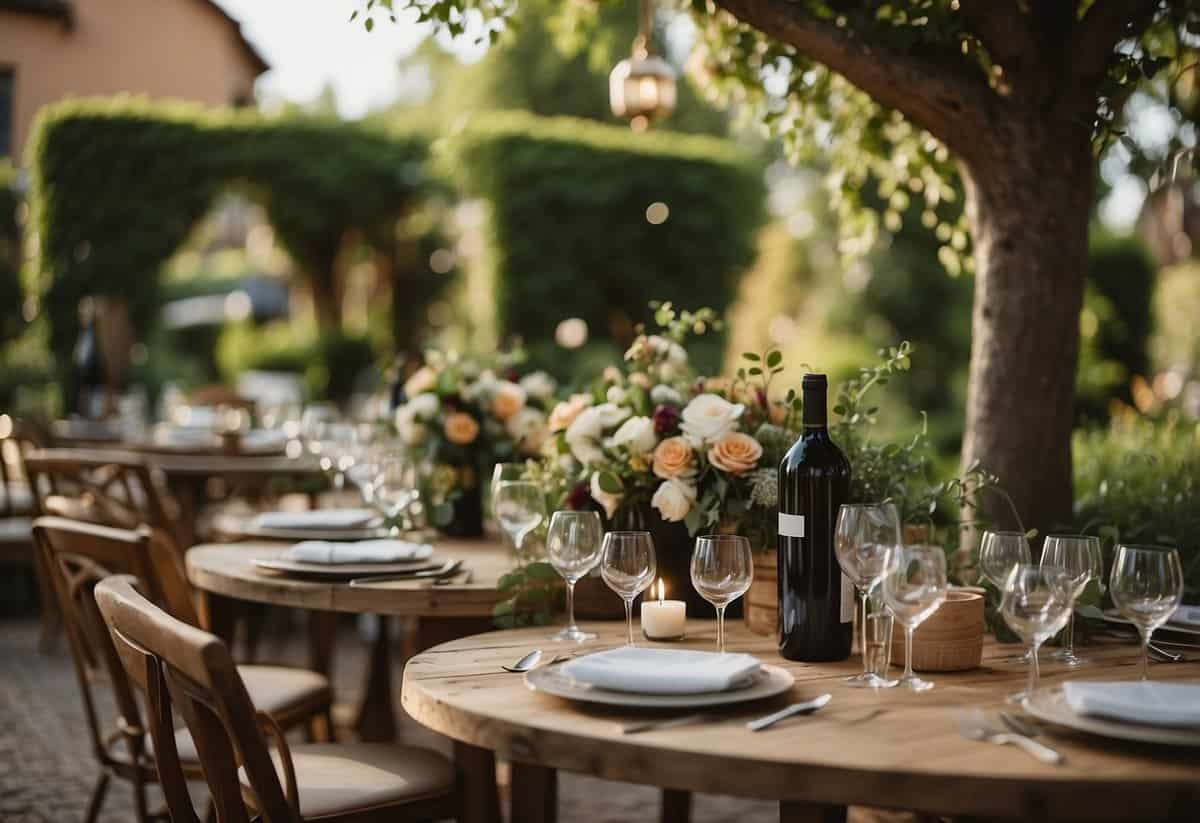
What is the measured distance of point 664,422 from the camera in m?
2.61

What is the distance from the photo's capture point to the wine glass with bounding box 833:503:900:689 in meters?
1.94

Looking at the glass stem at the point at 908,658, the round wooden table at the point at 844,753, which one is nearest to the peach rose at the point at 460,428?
the round wooden table at the point at 844,753

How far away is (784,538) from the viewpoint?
2188 mm

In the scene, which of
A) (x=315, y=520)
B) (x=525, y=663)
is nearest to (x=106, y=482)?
(x=315, y=520)

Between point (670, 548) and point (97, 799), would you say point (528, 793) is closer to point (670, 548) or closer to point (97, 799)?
point (670, 548)

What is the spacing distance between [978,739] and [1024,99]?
5.90 ft

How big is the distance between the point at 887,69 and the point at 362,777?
1.90 m

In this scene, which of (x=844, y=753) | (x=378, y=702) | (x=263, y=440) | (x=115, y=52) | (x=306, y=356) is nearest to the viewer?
(x=844, y=753)

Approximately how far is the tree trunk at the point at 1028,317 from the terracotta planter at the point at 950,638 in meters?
1.15

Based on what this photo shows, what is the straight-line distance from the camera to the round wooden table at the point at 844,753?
1.51 m

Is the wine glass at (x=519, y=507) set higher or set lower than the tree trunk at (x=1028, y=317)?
lower

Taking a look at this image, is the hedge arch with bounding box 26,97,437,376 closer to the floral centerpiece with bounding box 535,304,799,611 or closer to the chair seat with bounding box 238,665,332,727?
the chair seat with bounding box 238,665,332,727

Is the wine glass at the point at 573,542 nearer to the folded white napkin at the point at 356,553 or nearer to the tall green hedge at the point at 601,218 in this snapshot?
the folded white napkin at the point at 356,553

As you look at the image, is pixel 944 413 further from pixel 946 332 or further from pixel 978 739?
pixel 978 739
